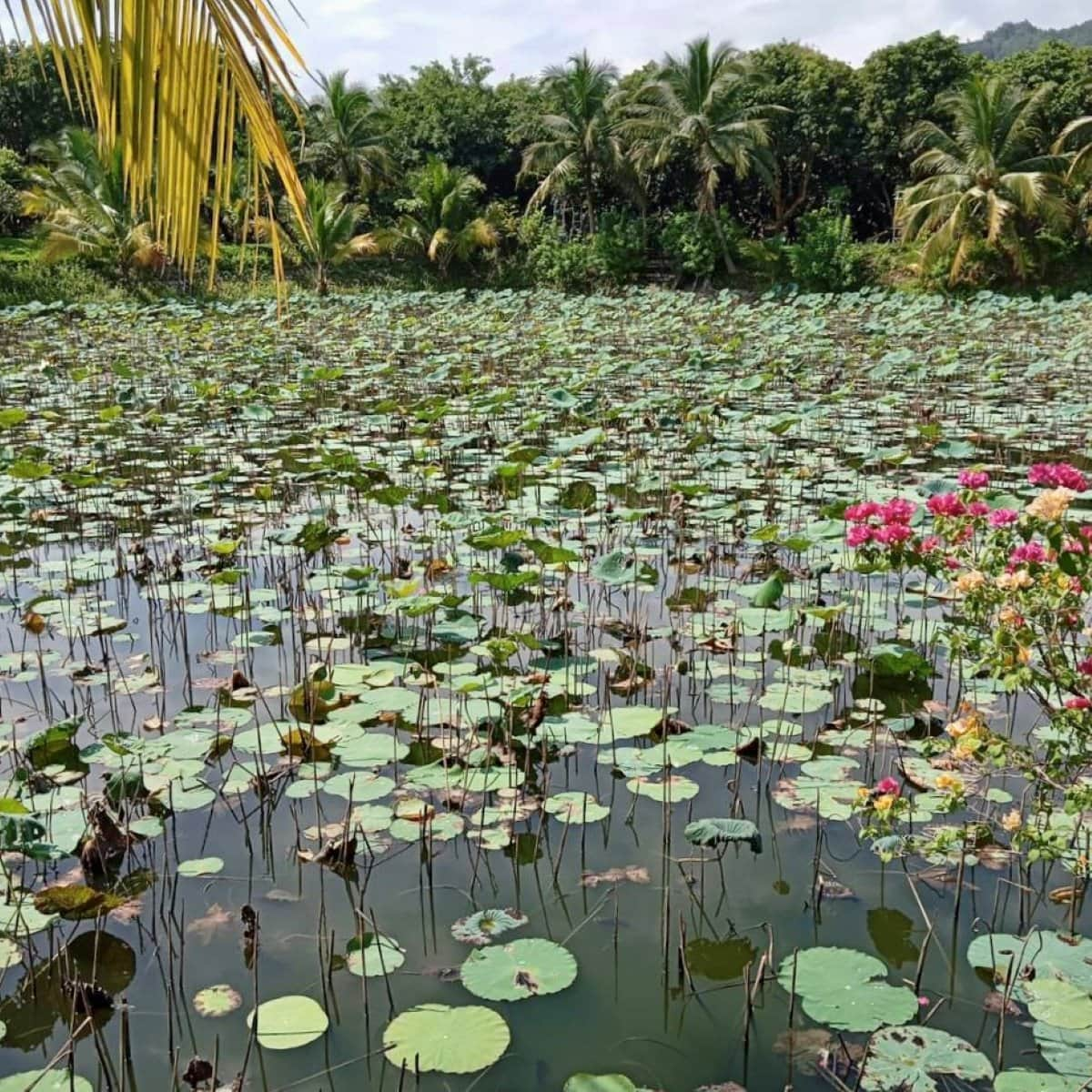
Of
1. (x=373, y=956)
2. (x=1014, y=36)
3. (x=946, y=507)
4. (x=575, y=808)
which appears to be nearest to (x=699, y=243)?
(x=946, y=507)

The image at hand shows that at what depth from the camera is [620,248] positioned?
21.3 meters

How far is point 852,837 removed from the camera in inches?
88.9

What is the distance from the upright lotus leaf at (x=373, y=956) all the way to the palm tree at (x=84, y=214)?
17969 millimetres

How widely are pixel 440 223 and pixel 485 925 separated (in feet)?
67.5

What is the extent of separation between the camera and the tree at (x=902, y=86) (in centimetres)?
2060

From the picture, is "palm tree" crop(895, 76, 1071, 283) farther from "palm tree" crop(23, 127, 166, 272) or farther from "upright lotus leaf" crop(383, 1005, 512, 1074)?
"upright lotus leaf" crop(383, 1005, 512, 1074)

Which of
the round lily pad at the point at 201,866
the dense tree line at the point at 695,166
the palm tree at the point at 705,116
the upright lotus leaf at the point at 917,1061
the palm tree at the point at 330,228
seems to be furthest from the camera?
the palm tree at the point at 705,116

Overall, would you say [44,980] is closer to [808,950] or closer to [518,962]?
[518,962]

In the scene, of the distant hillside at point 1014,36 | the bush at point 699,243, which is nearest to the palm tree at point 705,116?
the bush at point 699,243

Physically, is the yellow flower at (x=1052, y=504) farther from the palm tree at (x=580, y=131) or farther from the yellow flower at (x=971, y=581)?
the palm tree at (x=580, y=131)

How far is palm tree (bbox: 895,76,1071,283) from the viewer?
16.5 metres

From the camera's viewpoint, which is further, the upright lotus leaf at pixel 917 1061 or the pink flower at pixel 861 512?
Answer: the pink flower at pixel 861 512

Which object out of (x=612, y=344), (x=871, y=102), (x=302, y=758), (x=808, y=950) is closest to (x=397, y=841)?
(x=302, y=758)

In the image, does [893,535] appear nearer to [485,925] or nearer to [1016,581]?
[1016,581]
